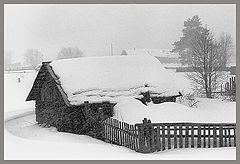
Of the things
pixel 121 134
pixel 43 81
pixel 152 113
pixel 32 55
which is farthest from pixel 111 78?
pixel 121 134

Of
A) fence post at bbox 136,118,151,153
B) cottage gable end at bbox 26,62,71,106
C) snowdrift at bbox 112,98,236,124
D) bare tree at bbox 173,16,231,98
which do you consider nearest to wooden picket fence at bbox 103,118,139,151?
fence post at bbox 136,118,151,153

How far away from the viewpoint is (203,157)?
6.93 metres

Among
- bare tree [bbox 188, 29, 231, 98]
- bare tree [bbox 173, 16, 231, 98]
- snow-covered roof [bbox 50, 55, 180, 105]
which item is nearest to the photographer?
snow-covered roof [bbox 50, 55, 180, 105]

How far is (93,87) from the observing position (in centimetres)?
1734

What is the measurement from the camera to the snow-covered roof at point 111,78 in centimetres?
1714

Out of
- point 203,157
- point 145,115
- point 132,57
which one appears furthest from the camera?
point 132,57

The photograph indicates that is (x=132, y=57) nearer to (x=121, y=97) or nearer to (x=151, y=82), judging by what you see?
(x=151, y=82)

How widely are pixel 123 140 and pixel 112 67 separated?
7.26 m

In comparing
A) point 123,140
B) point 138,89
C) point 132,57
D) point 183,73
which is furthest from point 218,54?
point 123,140

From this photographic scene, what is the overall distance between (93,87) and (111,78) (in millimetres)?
1402

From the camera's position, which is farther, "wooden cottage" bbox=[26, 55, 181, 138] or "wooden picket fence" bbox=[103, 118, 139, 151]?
"wooden cottage" bbox=[26, 55, 181, 138]

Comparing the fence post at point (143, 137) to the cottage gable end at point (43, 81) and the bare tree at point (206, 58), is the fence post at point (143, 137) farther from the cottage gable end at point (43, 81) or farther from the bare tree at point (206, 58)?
the bare tree at point (206, 58)

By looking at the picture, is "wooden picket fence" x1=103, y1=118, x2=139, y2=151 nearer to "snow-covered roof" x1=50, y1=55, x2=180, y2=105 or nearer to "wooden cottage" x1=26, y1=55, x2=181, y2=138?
"wooden cottage" x1=26, y1=55, x2=181, y2=138

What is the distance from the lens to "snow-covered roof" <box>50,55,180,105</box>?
17141mm
